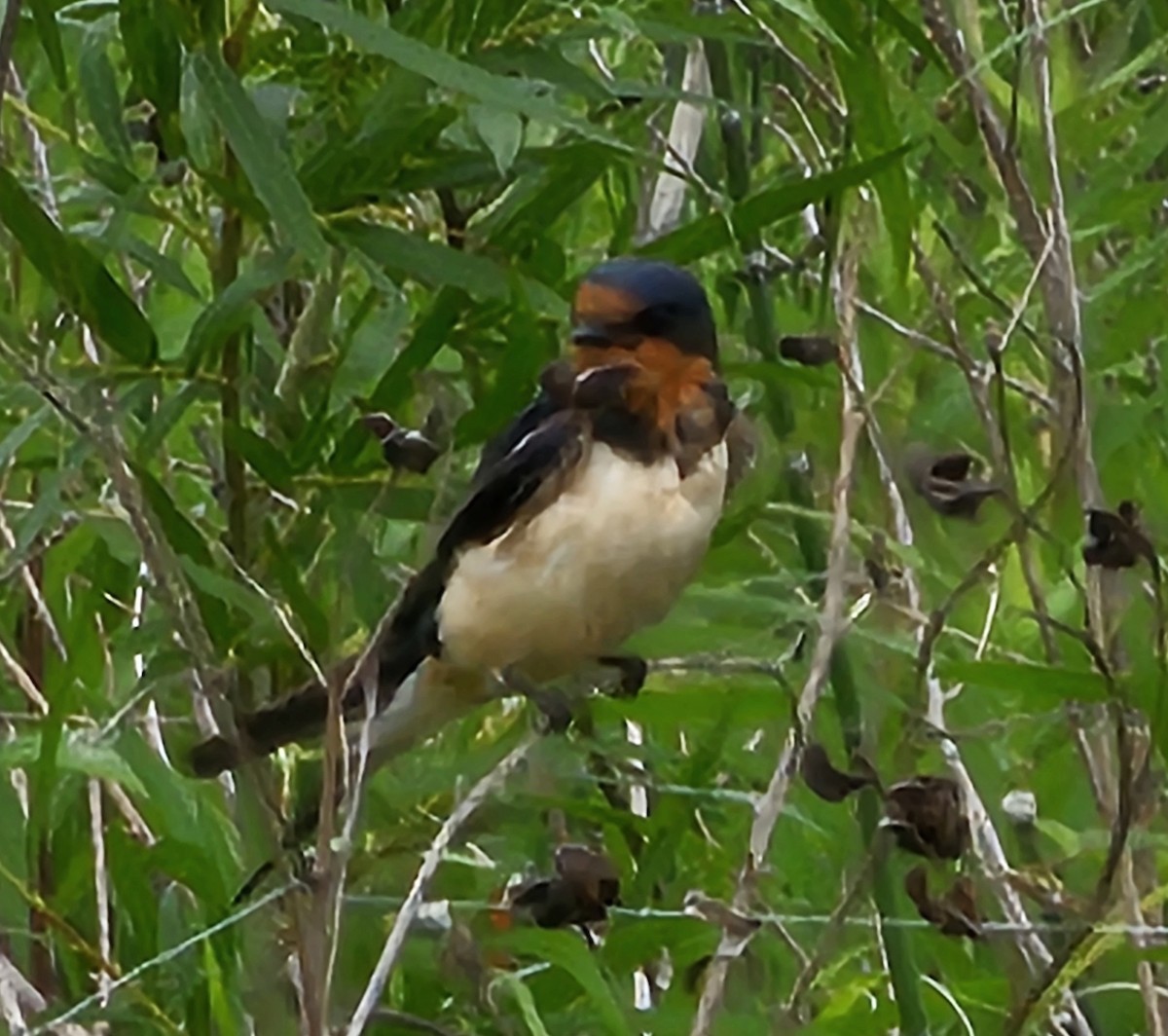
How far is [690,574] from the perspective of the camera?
1053 millimetres

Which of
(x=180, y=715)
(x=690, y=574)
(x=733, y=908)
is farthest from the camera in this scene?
(x=180, y=715)

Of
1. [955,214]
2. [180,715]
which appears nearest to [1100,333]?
[955,214]

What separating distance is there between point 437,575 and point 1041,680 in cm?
31

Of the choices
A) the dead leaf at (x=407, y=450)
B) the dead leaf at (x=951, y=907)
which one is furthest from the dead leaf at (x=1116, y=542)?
the dead leaf at (x=407, y=450)

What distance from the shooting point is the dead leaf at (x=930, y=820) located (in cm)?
80

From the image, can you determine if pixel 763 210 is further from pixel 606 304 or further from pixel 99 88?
pixel 99 88

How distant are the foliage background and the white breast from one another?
0.04 meters

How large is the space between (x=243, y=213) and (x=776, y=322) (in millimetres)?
478

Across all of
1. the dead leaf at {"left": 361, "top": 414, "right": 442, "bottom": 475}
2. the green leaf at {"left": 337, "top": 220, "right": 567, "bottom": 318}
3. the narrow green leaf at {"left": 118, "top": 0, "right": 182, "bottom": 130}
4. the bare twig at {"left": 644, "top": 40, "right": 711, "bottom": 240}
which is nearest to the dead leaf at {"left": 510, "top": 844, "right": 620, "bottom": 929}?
the dead leaf at {"left": 361, "top": 414, "right": 442, "bottom": 475}

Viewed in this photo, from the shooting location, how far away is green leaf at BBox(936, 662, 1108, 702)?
97cm

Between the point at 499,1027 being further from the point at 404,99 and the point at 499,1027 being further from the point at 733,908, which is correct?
the point at 404,99

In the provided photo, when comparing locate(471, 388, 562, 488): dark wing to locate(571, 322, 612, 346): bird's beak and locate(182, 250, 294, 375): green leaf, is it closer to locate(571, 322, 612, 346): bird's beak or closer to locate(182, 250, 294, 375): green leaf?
locate(571, 322, 612, 346): bird's beak

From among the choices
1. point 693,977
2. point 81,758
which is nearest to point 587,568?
point 81,758

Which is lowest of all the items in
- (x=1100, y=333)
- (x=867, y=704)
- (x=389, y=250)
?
(x=867, y=704)
